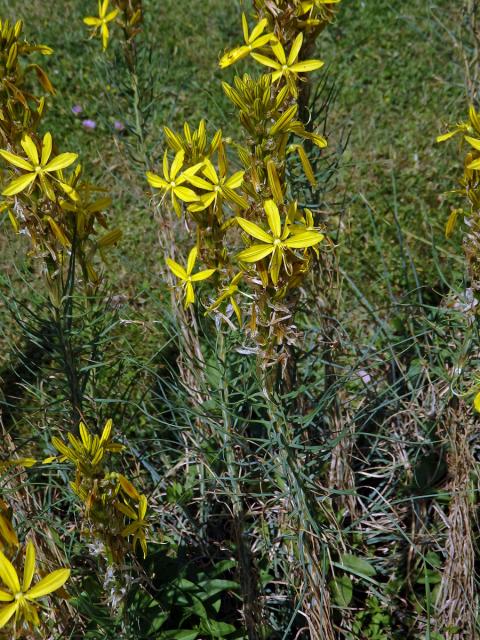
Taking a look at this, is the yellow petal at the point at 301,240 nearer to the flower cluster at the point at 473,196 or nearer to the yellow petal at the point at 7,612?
the flower cluster at the point at 473,196

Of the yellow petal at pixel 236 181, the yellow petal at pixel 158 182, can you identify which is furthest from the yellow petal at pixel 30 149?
the yellow petal at pixel 236 181

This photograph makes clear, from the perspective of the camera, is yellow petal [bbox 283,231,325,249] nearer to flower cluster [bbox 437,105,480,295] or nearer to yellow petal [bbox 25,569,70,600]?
flower cluster [bbox 437,105,480,295]

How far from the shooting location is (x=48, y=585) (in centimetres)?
136

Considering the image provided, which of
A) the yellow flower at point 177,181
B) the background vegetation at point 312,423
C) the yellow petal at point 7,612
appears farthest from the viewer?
the background vegetation at point 312,423

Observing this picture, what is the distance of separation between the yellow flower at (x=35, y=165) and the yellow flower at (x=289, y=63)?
521 millimetres

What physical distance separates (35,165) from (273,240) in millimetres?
565

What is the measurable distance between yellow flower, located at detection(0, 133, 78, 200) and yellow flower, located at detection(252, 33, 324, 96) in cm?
52

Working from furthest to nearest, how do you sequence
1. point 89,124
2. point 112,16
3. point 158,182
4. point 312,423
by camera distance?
point 89,124
point 112,16
point 312,423
point 158,182

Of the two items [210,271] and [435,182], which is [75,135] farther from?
[210,271]

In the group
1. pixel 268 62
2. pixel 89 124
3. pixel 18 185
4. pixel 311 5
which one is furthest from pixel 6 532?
pixel 89 124

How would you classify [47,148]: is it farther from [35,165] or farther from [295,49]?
[295,49]

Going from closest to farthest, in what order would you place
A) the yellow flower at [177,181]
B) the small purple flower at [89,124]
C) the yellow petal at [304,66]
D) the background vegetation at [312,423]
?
the yellow flower at [177,181] → the yellow petal at [304,66] → the background vegetation at [312,423] → the small purple flower at [89,124]

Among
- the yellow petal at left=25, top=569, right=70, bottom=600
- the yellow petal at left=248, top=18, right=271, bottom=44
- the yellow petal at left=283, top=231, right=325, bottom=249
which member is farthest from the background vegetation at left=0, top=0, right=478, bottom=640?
the yellow petal at left=283, top=231, right=325, bottom=249

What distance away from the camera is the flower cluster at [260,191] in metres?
1.35
